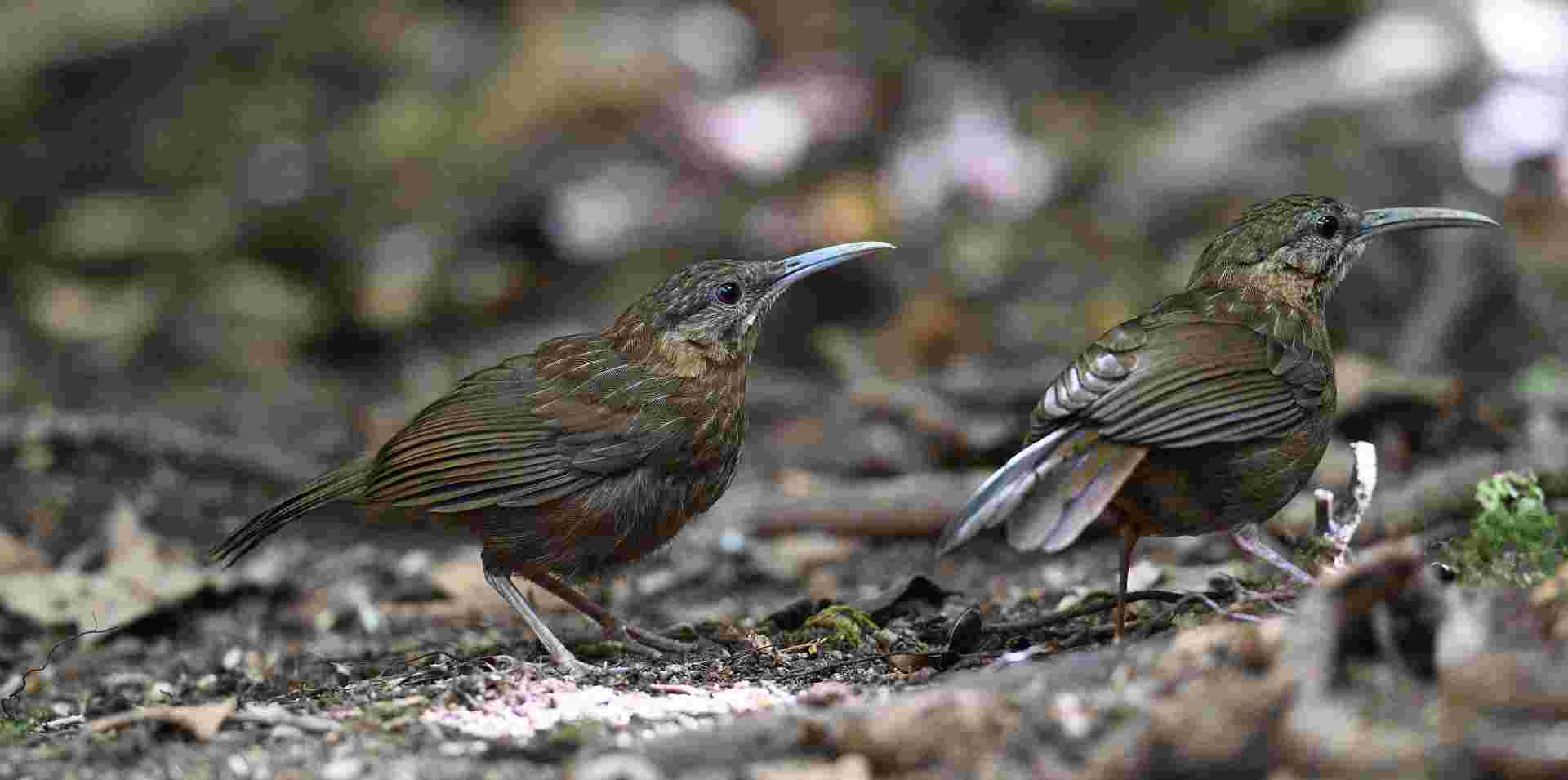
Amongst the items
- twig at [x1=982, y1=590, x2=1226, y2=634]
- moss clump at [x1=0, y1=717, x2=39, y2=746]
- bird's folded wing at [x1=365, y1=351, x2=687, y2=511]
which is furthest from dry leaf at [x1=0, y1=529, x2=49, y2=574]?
twig at [x1=982, y1=590, x2=1226, y2=634]

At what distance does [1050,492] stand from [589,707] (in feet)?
3.34

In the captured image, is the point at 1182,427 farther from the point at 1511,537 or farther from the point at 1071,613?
the point at 1511,537

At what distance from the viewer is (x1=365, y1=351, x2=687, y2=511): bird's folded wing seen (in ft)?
14.5

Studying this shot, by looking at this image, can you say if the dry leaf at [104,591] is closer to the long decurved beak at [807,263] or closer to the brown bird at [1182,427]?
the long decurved beak at [807,263]

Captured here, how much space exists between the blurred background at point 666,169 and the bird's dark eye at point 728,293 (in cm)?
287

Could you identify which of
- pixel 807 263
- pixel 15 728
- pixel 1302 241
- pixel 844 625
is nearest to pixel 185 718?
pixel 15 728

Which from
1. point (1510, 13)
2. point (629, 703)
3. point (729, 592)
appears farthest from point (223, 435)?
point (1510, 13)

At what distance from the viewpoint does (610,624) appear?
477cm

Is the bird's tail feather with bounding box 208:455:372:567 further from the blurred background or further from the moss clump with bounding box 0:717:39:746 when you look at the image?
the blurred background

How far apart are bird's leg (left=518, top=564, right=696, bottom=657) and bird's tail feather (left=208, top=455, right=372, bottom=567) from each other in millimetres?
543

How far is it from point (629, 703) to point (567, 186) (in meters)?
6.74

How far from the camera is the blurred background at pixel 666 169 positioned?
28.8ft

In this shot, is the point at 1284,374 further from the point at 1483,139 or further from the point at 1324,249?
the point at 1483,139

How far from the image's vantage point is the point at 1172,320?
156 inches
